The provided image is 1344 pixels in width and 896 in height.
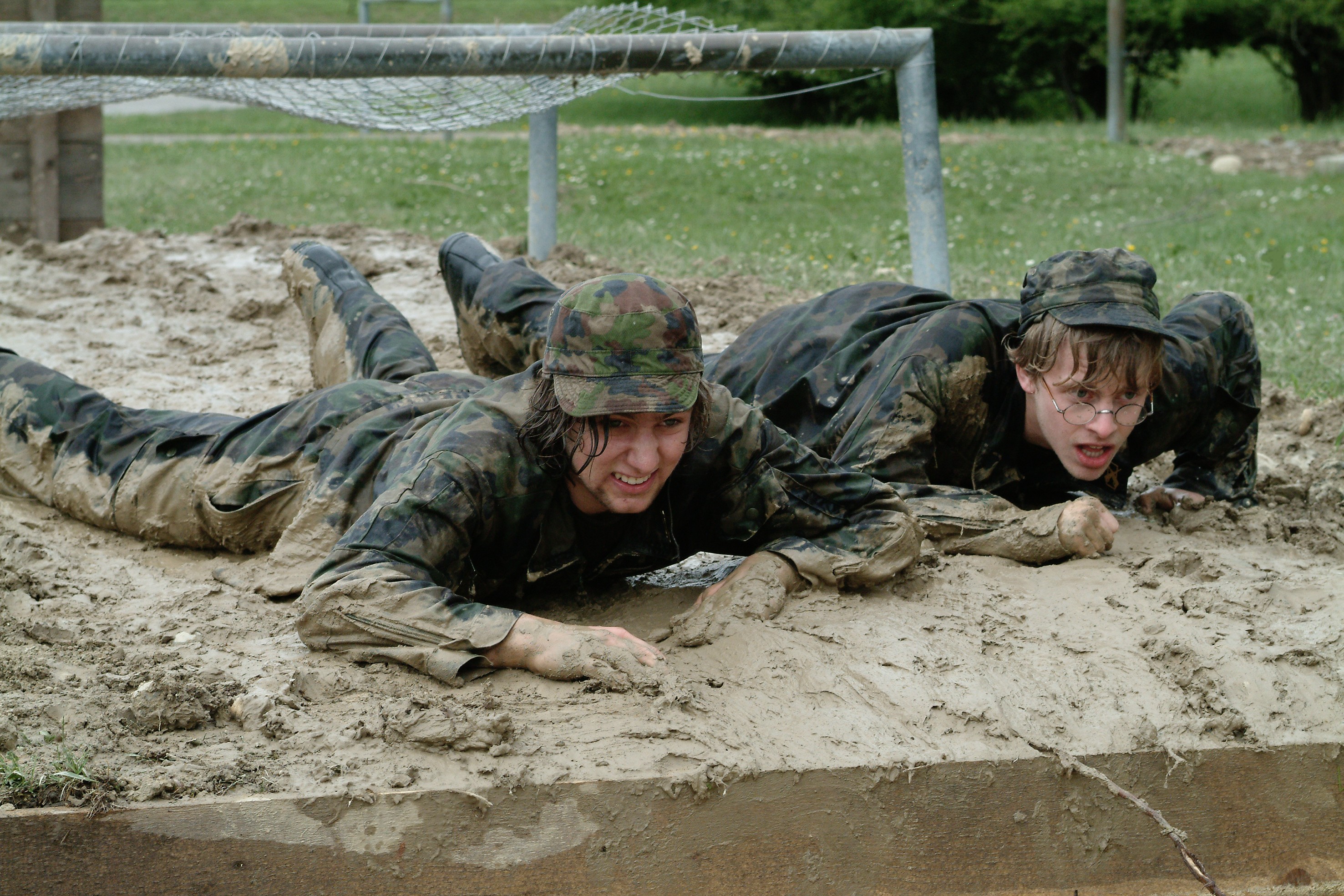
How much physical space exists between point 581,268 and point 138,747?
4695 mm

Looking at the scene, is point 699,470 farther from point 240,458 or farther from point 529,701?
point 240,458

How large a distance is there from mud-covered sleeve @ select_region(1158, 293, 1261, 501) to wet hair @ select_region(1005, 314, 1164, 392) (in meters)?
0.53

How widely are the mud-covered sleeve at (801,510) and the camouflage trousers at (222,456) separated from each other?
866 millimetres

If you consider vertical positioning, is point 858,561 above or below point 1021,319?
below

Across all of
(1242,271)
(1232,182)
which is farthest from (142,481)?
(1232,182)

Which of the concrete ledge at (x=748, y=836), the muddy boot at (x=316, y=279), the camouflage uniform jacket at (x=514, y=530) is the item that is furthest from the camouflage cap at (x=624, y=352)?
the muddy boot at (x=316, y=279)

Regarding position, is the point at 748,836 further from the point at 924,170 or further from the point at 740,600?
the point at 924,170

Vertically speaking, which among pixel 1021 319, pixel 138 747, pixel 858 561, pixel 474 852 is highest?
pixel 1021 319

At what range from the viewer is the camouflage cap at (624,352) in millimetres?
2750

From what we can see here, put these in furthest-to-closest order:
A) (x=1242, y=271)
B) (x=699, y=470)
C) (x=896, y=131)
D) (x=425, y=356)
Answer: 1. (x=896, y=131)
2. (x=1242, y=271)
3. (x=425, y=356)
4. (x=699, y=470)

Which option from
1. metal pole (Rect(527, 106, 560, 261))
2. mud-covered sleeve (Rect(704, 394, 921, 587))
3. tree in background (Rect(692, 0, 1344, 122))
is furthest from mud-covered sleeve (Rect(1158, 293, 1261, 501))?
tree in background (Rect(692, 0, 1344, 122))

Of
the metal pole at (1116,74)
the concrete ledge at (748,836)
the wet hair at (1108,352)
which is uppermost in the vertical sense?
the metal pole at (1116,74)

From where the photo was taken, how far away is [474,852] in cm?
246

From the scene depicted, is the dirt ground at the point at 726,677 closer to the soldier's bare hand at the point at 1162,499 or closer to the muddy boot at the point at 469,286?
the soldier's bare hand at the point at 1162,499
